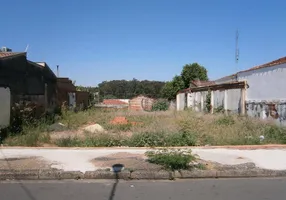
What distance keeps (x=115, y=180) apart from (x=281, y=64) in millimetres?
14266

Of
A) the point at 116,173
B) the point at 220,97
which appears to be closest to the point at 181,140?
the point at 116,173

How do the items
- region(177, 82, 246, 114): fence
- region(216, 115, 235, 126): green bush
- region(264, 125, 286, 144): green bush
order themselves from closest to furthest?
1. region(264, 125, 286, 144): green bush
2. region(216, 115, 235, 126): green bush
3. region(177, 82, 246, 114): fence

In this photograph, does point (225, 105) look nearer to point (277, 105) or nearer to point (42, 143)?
point (277, 105)

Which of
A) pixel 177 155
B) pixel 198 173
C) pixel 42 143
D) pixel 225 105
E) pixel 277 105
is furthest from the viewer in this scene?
pixel 225 105

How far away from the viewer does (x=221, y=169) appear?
808 centimetres

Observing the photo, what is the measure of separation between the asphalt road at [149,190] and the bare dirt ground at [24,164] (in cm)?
75

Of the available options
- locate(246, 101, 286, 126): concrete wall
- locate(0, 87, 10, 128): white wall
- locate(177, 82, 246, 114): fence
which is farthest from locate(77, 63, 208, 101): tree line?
locate(0, 87, 10, 128): white wall

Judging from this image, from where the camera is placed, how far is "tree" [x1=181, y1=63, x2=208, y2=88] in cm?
5128

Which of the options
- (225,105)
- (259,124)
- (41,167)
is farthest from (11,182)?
(225,105)

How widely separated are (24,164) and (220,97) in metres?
20.1

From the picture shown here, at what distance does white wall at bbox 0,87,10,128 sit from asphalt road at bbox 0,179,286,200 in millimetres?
8368

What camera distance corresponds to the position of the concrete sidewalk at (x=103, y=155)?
335 inches

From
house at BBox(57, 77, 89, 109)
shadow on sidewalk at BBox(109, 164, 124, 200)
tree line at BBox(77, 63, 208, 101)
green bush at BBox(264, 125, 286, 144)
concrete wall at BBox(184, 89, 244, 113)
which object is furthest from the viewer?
tree line at BBox(77, 63, 208, 101)

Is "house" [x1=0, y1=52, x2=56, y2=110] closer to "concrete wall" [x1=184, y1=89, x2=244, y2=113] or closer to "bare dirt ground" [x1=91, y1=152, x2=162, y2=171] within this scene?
"bare dirt ground" [x1=91, y1=152, x2=162, y2=171]
